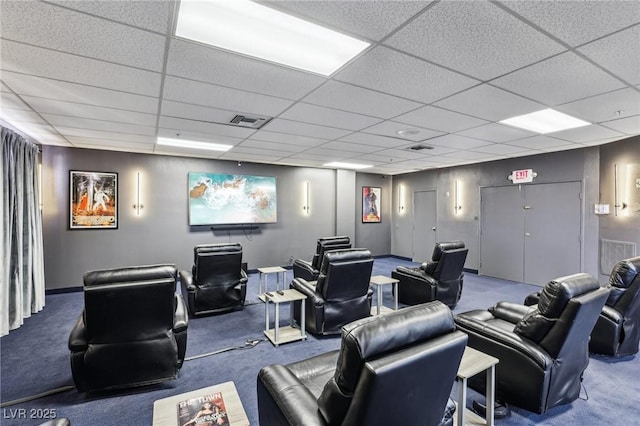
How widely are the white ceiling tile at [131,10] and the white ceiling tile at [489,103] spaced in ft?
7.90

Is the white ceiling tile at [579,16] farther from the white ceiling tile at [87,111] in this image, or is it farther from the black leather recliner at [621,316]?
the white ceiling tile at [87,111]

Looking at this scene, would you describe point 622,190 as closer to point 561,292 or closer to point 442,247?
point 442,247

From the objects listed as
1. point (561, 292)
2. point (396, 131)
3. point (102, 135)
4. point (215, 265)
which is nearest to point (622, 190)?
point (396, 131)

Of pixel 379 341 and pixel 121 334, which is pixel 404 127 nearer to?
pixel 379 341

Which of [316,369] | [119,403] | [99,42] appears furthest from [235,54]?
[119,403]

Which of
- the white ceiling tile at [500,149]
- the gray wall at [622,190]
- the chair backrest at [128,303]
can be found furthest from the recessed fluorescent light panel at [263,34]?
the gray wall at [622,190]

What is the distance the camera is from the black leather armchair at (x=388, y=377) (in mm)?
1153

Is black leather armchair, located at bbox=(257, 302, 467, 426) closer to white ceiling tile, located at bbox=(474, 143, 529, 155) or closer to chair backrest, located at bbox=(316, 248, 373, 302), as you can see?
chair backrest, located at bbox=(316, 248, 373, 302)

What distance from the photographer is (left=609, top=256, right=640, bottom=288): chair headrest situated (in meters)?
2.83

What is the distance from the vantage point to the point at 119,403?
2.32 m

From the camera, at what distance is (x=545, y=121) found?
366 cm

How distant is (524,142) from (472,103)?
2.45 meters

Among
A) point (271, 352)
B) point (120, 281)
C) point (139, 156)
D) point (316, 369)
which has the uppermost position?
point (139, 156)

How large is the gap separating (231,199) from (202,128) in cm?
279
